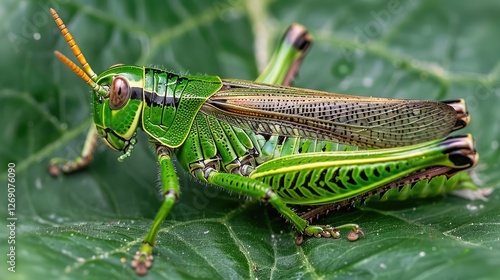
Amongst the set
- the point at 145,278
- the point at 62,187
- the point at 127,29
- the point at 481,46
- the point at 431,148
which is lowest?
the point at 145,278

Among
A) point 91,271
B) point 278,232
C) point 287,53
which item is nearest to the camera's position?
point 91,271

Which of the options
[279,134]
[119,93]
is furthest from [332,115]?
[119,93]

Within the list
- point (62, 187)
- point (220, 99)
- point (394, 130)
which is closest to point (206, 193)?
point (220, 99)

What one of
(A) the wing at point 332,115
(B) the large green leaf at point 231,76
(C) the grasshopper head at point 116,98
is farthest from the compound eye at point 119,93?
(B) the large green leaf at point 231,76

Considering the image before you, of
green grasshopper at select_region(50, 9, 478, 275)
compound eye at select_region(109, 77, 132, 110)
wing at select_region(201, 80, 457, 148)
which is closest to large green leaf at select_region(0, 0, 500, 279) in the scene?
green grasshopper at select_region(50, 9, 478, 275)

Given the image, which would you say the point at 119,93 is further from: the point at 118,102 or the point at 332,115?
the point at 332,115

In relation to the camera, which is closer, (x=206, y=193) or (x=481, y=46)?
(x=206, y=193)

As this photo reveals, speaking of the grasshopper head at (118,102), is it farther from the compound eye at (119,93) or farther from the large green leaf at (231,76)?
the large green leaf at (231,76)

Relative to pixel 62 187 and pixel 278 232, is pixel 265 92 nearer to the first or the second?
pixel 278 232
